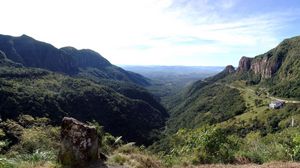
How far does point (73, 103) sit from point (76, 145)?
12355cm

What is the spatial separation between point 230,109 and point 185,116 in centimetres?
3327

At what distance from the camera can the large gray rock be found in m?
9.73

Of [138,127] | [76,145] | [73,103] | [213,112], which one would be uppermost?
[76,145]

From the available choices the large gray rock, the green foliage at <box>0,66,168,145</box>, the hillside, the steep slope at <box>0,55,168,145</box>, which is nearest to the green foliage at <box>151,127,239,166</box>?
the hillside

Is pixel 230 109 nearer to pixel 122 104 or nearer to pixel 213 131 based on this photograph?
pixel 122 104

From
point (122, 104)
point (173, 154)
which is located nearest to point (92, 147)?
point (173, 154)

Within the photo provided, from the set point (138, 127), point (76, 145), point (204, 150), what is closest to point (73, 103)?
point (138, 127)

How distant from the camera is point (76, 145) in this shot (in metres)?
9.74

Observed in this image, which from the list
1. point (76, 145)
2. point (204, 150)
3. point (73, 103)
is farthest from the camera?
point (73, 103)

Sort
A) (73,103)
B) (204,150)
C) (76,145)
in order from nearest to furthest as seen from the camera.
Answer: (76,145), (204,150), (73,103)

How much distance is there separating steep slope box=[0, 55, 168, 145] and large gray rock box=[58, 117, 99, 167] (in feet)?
260

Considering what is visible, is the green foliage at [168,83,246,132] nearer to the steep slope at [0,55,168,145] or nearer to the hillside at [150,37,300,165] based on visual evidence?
the hillside at [150,37,300,165]

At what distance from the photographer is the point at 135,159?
10883 millimetres

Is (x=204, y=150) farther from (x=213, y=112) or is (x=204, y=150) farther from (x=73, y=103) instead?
(x=213, y=112)
